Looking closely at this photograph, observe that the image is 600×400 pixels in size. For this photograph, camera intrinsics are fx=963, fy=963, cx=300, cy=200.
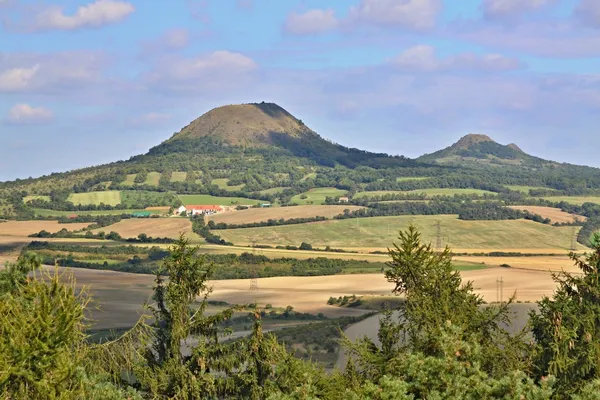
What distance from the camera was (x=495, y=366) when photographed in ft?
108

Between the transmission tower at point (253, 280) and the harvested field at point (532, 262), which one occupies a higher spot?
the harvested field at point (532, 262)

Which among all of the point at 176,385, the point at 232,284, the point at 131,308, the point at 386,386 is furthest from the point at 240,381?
the point at 232,284

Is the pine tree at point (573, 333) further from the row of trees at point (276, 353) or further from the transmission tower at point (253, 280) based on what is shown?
the transmission tower at point (253, 280)

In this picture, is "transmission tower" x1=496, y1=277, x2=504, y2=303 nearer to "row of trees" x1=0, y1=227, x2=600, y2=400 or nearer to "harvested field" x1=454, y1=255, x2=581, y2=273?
"harvested field" x1=454, y1=255, x2=581, y2=273

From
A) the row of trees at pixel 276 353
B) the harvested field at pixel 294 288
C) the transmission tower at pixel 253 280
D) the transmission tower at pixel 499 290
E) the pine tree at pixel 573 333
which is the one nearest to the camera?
the row of trees at pixel 276 353

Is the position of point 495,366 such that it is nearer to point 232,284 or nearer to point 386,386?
point 386,386

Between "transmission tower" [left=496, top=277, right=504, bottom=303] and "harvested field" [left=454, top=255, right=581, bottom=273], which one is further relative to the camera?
"harvested field" [left=454, top=255, right=581, bottom=273]

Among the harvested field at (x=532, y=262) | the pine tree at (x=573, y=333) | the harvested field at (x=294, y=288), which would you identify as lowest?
the harvested field at (x=294, y=288)

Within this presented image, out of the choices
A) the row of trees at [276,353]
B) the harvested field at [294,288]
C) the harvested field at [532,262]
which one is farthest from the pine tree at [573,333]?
the harvested field at [532,262]

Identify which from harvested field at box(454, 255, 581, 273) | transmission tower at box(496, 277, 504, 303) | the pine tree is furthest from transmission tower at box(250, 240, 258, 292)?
the pine tree

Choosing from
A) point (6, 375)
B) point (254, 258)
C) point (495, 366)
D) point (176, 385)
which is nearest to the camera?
point (6, 375)

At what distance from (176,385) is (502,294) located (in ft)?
303

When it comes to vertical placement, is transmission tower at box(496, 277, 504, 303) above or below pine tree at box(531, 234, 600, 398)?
below

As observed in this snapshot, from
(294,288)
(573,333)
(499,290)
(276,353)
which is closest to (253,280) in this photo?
(294,288)
